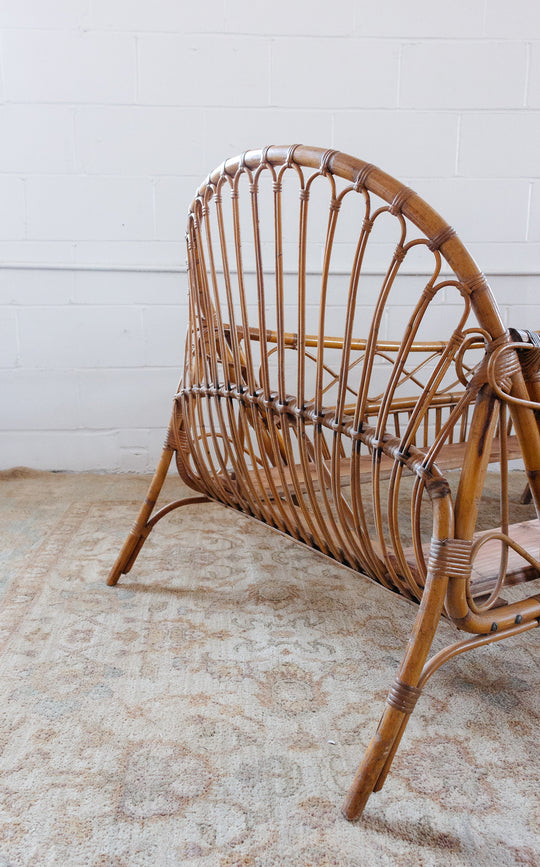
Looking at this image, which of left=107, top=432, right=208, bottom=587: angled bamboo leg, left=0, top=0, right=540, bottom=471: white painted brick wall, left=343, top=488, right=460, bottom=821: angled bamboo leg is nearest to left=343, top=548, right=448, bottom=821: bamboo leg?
left=343, top=488, right=460, bottom=821: angled bamboo leg

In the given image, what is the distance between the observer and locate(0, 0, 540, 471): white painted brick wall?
2463 millimetres

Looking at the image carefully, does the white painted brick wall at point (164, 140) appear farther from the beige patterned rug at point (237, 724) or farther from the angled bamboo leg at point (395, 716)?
the angled bamboo leg at point (395, 716)

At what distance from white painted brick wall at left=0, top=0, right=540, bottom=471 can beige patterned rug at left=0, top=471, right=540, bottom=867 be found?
1.02 meters

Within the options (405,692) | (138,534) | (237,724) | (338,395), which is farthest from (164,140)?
(405,692)

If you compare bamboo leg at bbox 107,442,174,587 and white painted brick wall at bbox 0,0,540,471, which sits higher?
white painted brick wall at bbox 0,0,540,471

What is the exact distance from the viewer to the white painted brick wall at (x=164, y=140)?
2463 mm

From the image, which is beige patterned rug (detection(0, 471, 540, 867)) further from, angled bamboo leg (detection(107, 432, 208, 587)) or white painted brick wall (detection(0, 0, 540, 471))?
white painted brick wall (detection(0, 0, 540, 471))

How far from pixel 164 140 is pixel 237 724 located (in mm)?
2070

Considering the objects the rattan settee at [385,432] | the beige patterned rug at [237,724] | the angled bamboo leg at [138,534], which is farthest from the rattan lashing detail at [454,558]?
the angled bamboo leg at [138,534]

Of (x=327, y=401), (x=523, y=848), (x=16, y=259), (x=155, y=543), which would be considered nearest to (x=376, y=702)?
(x=523, y=848)

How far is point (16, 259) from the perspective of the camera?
2.55m

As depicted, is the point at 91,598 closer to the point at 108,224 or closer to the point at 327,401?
the point at 327,401

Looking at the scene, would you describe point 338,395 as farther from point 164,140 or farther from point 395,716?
point 164,140

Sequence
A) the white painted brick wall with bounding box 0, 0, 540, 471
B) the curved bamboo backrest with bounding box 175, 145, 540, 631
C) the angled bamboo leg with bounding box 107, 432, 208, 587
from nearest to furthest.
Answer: the curved bamboo backrest with bounding box 175, 145, 540, 631 → the angled bamboo leg with bounding box 107, 432, 208, 587 → the white painted brick wall with bounding box 0, 0, 540, 471
